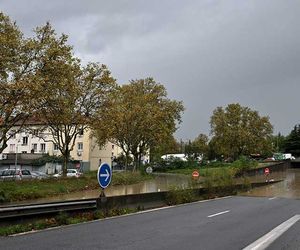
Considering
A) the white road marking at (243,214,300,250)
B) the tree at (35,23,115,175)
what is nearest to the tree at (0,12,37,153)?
the tree at (35,23,115,175)

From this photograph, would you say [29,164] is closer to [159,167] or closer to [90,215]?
[159,167]

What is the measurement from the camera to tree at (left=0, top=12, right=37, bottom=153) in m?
32.1

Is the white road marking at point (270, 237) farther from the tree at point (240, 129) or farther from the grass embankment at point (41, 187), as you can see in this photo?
the tree at point (240, 129)

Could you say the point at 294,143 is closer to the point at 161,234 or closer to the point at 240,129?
the point at 240,129

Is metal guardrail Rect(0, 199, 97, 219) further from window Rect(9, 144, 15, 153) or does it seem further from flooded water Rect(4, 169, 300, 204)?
window Rect(9, 144, 15, 153)

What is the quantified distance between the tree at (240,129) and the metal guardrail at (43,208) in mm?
84431

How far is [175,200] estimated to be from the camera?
23.2 m

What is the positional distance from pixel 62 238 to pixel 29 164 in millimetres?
70968

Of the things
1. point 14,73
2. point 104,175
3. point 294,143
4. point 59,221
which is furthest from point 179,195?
point 294,143

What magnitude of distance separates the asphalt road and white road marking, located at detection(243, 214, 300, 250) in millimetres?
138

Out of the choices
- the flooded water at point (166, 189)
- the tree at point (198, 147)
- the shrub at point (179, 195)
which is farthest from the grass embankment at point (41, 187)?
the tree at point (198, 147)

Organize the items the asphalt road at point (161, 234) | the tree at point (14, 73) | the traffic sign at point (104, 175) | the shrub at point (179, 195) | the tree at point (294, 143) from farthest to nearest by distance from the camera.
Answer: the tree at point (294, 143), the tree at point (14, 73), the shrub at point (179, 195), the traffic sign at point (104, 175), the asphalt road at point (161, 234)

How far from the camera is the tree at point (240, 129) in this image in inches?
3893

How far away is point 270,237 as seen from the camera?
460 inches
